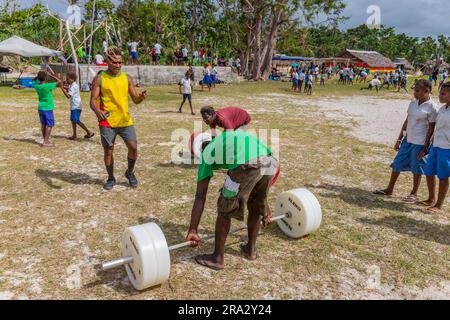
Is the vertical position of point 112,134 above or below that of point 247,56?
below

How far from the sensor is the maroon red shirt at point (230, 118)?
3477 mm

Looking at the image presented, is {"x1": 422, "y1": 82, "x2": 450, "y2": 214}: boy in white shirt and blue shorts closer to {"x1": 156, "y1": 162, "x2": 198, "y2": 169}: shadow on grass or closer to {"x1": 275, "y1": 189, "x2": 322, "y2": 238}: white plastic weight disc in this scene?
{"x1": 275, "y1": 189, "x2": 322, "y2": 238}: white plastic weight disc

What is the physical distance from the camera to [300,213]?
4.39 meters

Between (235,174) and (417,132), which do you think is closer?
(235,174)

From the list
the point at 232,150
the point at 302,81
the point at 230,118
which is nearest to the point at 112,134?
the point at 230,118

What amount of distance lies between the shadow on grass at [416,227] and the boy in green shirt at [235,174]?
2263 mm

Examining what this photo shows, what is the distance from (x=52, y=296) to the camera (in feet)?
10.9

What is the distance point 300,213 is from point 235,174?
142 cm

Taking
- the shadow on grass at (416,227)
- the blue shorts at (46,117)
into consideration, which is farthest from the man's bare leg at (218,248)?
the blue shorts at (46,117)

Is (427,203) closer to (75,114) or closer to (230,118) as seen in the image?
(230,118)

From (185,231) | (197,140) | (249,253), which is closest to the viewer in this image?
(249,253)

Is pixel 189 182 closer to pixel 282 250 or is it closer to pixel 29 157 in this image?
pixel 282 250

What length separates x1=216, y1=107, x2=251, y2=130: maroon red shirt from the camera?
348 centimetres
